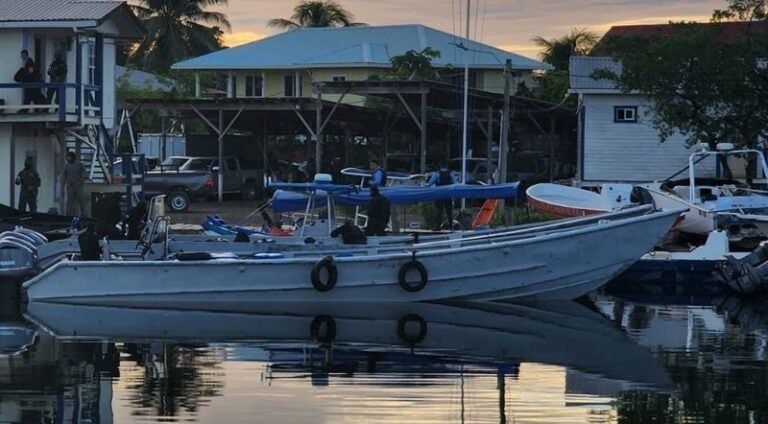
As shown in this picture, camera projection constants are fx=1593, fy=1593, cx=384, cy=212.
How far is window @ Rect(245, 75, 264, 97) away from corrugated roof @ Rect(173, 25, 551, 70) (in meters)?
1.03

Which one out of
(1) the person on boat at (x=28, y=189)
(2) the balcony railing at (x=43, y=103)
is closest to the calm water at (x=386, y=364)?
(1) the person on boat at (x=28, y=189)

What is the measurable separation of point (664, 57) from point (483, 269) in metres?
17.1

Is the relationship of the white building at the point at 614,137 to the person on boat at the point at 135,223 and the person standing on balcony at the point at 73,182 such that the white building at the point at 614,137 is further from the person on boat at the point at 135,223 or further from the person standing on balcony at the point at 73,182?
the person on boat at the point at 135,223

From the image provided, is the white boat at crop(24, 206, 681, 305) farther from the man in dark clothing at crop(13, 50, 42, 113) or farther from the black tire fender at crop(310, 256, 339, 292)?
the man in dark clothing at crop(13, 50, 42, 113)

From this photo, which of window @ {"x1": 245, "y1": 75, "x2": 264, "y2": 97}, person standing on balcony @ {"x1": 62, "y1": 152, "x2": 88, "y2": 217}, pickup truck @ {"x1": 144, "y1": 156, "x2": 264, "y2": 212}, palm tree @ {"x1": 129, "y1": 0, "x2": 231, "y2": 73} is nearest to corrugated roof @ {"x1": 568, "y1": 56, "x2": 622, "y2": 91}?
pickup truck @ {"x1": 144, "y1": 156, "x2": 264, "y2": 212}

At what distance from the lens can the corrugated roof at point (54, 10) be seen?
34.7 metres

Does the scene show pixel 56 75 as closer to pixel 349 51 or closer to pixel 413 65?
pixel 413 65

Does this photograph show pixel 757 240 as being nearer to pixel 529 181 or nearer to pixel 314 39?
pixel 529 181

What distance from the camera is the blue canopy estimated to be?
91.8ft

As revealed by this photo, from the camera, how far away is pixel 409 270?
2470 cm

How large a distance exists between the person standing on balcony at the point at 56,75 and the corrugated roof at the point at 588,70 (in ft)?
59.6

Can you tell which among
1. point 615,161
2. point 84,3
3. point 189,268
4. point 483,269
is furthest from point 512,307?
point 615,161

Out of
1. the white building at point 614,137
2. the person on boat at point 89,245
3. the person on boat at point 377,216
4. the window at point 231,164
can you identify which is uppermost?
the white building at point 614,137

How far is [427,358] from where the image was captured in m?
19.4
